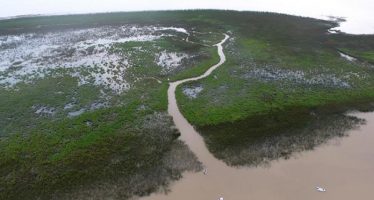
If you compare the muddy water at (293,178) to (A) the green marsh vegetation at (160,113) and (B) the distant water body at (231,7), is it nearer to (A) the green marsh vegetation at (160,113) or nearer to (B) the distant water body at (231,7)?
(A) the green marsh vegetation at (160,113)

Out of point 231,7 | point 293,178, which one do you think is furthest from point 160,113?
point 231,7

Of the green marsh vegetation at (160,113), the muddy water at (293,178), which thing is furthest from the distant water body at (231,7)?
the muddy water at (293,178)

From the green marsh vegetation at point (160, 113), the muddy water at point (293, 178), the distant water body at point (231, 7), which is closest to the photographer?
the muddy water at point (293, 178)

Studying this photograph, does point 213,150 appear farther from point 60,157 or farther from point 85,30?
point 85,30

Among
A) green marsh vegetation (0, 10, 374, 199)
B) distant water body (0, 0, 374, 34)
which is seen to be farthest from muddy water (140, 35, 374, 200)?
distant water body (0, 0, 374, 34)

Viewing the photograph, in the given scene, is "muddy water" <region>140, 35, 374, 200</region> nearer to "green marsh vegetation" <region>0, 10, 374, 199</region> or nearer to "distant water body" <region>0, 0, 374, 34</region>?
"green marsh vegetation" <region>0, 10, 374, 199</region>

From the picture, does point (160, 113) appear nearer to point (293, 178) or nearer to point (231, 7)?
point (293, 178)
